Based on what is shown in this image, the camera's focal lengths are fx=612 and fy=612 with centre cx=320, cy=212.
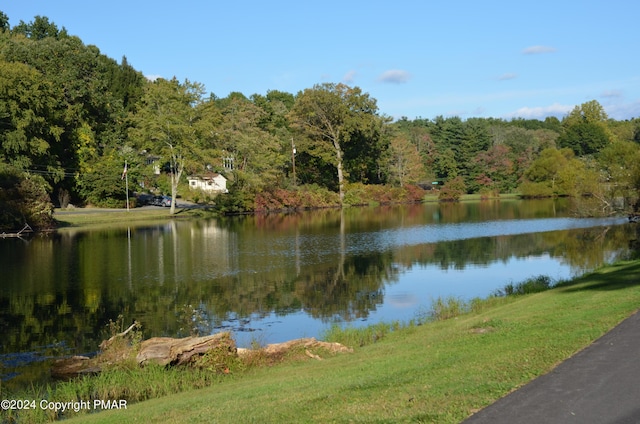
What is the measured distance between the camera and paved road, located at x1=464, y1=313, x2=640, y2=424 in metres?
6.68

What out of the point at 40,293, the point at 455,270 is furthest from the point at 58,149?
the point at 455,270

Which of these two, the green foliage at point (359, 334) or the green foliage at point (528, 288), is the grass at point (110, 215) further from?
the green foliage at point (359, 334)

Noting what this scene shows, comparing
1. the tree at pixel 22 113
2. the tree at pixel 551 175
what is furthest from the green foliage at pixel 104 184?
the tree at pixel 551 175

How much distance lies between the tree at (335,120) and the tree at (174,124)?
2470cm

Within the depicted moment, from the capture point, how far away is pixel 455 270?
29.4m

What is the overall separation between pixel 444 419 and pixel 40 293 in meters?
21.8

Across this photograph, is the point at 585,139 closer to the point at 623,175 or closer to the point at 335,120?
the point at 335,120

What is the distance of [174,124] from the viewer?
69.9 meters

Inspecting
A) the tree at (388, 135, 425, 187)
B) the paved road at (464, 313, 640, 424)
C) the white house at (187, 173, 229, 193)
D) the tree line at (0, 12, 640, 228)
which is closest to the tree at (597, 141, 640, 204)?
the tree line at (0, 12, 640, 228)

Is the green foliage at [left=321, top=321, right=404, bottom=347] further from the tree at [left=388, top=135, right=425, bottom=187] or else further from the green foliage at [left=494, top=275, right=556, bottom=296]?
the tree at [left=388, top=135, right=425, bottom=187]

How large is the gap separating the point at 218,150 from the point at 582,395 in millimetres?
69941

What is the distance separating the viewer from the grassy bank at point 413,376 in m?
7.86

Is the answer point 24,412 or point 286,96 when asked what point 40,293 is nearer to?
point 24,412

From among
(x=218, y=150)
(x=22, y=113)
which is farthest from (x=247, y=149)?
(x=22, y=113)
